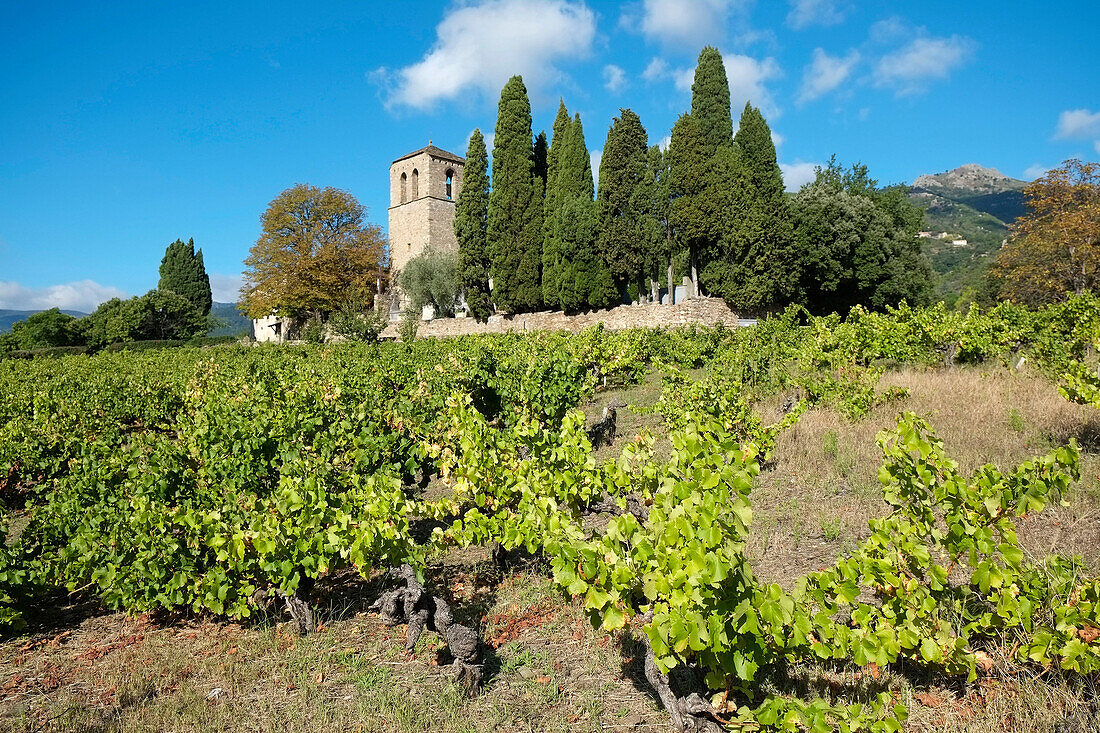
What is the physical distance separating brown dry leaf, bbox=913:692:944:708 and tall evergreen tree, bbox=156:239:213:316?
6101cm

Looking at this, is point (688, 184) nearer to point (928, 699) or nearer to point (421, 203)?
point (421, 203)

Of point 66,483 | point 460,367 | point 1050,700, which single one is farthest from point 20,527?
point 1050,700

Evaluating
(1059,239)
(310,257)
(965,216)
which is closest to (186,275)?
(310,257)

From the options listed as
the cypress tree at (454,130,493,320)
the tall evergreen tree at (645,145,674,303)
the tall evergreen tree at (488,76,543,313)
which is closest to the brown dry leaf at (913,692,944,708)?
the tall evergreen tree at (645,145,674,303)

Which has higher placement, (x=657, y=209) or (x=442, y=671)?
(x=657, y=209)

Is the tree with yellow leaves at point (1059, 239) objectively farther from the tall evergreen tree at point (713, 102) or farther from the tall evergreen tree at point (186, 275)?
the tall evergreen tree at point (186, 275)

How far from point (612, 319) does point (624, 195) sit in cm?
543

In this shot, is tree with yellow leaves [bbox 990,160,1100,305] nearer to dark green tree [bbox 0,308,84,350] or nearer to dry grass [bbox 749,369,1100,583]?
dry grass [bbox 749,369,1100,583]

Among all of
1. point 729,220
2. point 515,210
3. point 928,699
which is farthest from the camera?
point 515,210

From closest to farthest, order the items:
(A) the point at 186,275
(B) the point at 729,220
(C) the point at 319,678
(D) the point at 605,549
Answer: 1. (D) the point at 605,549
2. (C) the point at 319,678
3. (B) the point at 729,220
4. (A) the point at 186,275

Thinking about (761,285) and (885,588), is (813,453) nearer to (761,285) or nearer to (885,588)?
(885,588)

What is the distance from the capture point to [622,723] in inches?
111

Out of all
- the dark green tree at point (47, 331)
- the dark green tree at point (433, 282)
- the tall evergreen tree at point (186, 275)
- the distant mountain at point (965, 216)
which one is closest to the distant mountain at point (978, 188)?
the distant mountain at point (965, 216)

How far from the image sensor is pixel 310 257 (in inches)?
1604
